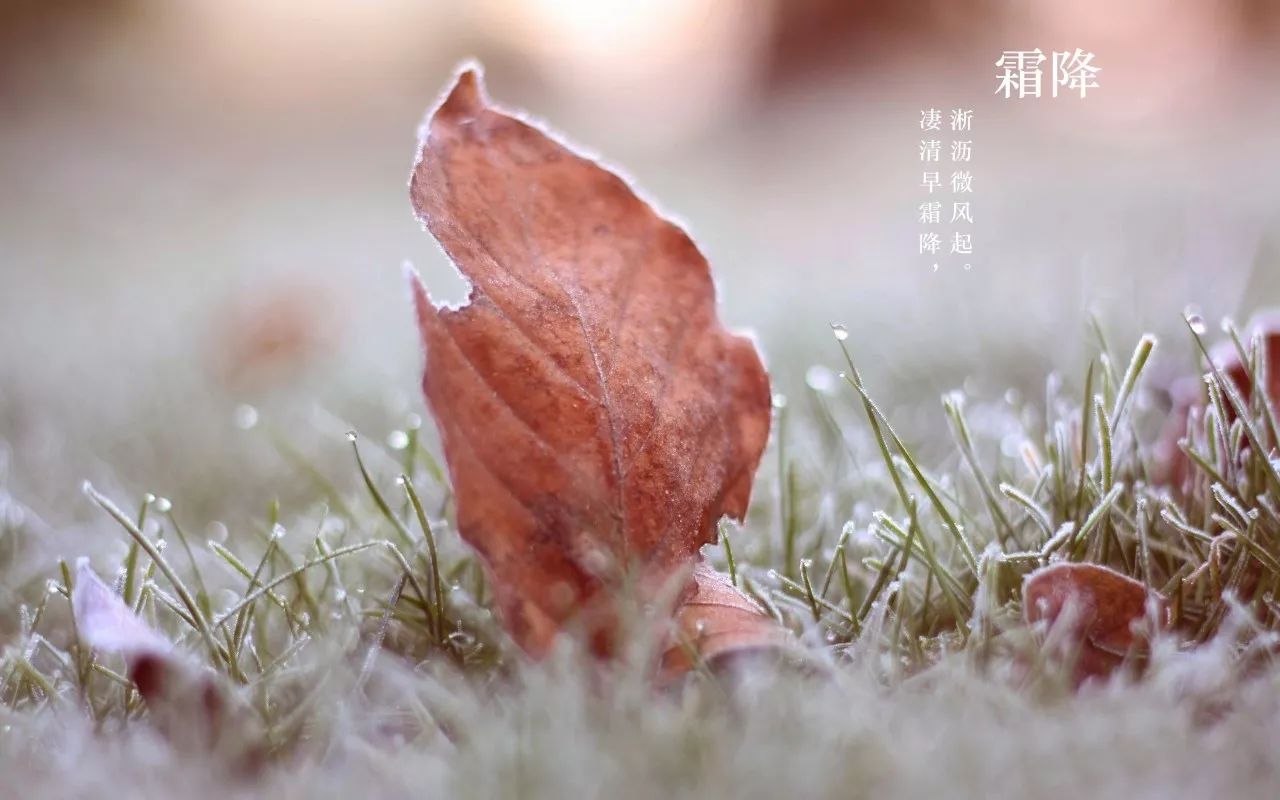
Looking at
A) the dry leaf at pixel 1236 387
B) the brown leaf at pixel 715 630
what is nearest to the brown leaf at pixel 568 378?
the brown leaf at pixel 715 630

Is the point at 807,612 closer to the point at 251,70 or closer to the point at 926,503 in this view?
the point at 926,503

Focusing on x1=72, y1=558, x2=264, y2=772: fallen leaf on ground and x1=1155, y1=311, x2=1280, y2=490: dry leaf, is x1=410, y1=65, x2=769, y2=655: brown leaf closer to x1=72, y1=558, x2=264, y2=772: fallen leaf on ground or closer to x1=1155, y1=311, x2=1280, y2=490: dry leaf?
x1=72, y1=558, x2=264, y2=772: fallen leaf on ground

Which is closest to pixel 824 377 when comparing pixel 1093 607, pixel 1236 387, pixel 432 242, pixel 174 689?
pixel 1236 387

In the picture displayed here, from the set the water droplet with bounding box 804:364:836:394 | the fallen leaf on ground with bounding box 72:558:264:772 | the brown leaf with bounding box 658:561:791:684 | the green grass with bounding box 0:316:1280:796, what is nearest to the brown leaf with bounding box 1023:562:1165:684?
the green grass with bounding box 0:316:1280:796

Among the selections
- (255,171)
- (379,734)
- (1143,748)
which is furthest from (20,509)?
(255,171)

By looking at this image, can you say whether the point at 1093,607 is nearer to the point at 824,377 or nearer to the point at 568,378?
the point at 568,378

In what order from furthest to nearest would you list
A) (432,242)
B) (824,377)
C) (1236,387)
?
(432,242), (824,377), (1236,387)

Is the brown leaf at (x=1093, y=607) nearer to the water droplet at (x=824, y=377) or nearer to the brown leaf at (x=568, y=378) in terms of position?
the brown leaf at (x=568, y=378)
